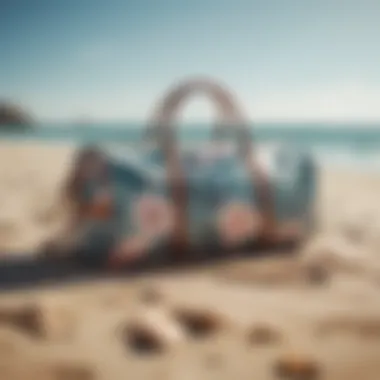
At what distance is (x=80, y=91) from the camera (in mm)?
1249

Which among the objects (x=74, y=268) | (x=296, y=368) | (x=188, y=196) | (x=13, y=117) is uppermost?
(x=13, y=117)

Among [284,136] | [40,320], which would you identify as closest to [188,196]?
[284,136]

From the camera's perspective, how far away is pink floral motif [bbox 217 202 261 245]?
1233mm

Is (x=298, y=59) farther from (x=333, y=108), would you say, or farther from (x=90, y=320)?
A: (x=90, y=320)

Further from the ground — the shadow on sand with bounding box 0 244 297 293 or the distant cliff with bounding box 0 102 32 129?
the distant cliff with bounding box 0 102 32 129

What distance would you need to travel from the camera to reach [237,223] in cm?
124

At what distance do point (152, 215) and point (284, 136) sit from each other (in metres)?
0.25

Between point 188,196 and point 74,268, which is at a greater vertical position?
point 188,196

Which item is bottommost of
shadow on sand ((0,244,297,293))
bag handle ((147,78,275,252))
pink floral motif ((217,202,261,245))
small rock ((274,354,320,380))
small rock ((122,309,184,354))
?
small rock ((274,354,320,380))

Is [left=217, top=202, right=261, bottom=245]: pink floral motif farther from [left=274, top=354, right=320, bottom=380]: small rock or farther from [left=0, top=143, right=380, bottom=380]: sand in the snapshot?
[left=274, top=354, right=320, bottom=380]: small rock

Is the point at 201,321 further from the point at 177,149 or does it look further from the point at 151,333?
the point at 177,149

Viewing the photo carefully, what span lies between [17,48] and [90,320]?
452 millimetres

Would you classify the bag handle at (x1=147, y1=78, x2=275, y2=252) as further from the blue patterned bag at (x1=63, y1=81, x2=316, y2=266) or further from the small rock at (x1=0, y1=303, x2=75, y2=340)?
the small rock at (x1=0, y1=303, x2=75, y2=340)

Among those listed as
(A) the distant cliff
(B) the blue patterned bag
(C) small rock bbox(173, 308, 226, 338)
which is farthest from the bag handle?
(A) the distant cliff
